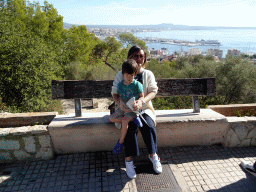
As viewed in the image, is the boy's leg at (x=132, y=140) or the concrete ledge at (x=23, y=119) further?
the concrete ledge at (x=23, y=119)

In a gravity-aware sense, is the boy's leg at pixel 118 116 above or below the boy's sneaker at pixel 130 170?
above

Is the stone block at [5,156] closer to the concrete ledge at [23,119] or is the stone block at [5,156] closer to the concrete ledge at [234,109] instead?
the concrete ledge at [23,119]

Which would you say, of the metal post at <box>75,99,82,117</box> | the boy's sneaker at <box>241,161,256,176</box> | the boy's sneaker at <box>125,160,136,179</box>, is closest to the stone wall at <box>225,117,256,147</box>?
the boy's sneaker at <box>241,161,256,176</box>

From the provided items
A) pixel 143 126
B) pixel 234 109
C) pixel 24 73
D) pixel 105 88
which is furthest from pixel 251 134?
pixel 24 73

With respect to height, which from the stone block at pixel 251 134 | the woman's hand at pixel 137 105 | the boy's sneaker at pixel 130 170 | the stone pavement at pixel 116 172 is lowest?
the stone pavement at pixel 116 172

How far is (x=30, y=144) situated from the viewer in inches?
112

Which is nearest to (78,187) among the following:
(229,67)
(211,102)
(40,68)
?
(211,102)

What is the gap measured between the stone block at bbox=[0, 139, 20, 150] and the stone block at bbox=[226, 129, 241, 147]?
Answer: 137 inches

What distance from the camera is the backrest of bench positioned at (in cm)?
302

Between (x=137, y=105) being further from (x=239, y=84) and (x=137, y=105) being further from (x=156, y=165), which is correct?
(x=239, y=84)

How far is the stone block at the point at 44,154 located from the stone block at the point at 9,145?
32 centimetres

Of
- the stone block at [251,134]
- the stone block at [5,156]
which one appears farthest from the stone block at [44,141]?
the stone block at [251,134]

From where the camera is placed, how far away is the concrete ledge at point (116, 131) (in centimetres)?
292

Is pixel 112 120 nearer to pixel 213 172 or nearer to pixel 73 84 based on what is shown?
pixel 73 84
